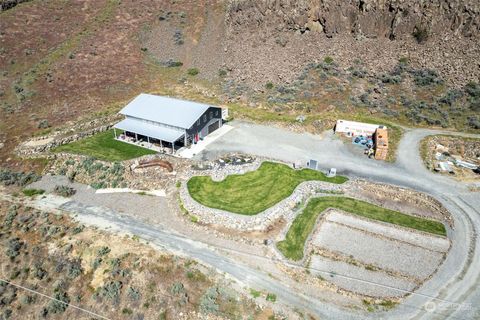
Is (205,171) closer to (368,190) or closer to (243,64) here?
(368,190)

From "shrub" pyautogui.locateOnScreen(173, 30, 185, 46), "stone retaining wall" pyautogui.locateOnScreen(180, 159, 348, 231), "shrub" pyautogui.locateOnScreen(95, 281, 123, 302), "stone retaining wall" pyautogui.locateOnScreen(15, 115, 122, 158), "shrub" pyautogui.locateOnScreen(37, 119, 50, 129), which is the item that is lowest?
"shrub" pyautogui.locateOnScreen(95, 281, 123, 302)

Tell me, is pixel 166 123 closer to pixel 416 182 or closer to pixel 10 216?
pixel 10 216

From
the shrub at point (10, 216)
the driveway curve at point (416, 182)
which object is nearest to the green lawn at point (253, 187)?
the driveway curve at point (416, 182)

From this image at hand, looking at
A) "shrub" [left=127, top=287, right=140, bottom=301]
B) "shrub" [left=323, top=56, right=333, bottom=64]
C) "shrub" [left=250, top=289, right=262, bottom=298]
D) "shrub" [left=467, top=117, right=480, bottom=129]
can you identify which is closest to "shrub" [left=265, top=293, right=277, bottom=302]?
"shrub" [left=250, top=289, right=262, bottom=298]

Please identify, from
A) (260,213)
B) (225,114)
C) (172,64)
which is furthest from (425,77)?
(172,64)

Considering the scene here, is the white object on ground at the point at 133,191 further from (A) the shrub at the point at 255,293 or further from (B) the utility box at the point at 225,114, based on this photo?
(B) the utility box at the point at 225,114

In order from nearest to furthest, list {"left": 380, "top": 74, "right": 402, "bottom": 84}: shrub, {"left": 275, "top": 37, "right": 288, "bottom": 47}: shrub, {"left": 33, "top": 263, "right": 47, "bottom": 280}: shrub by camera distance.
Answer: {"left": 33, "top": 263, "right": 47, "bottom": 280}: shrub → {"left": 380, "top": 74, "right": 402, "bottom": 84}: shrub → {"left": 275, "top": 37, "right": 288, "bottom": 47}: shrub

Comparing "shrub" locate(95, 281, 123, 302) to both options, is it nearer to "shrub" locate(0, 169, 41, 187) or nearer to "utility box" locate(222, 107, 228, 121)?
"shrub" locate(0, 169, 41, 187)
